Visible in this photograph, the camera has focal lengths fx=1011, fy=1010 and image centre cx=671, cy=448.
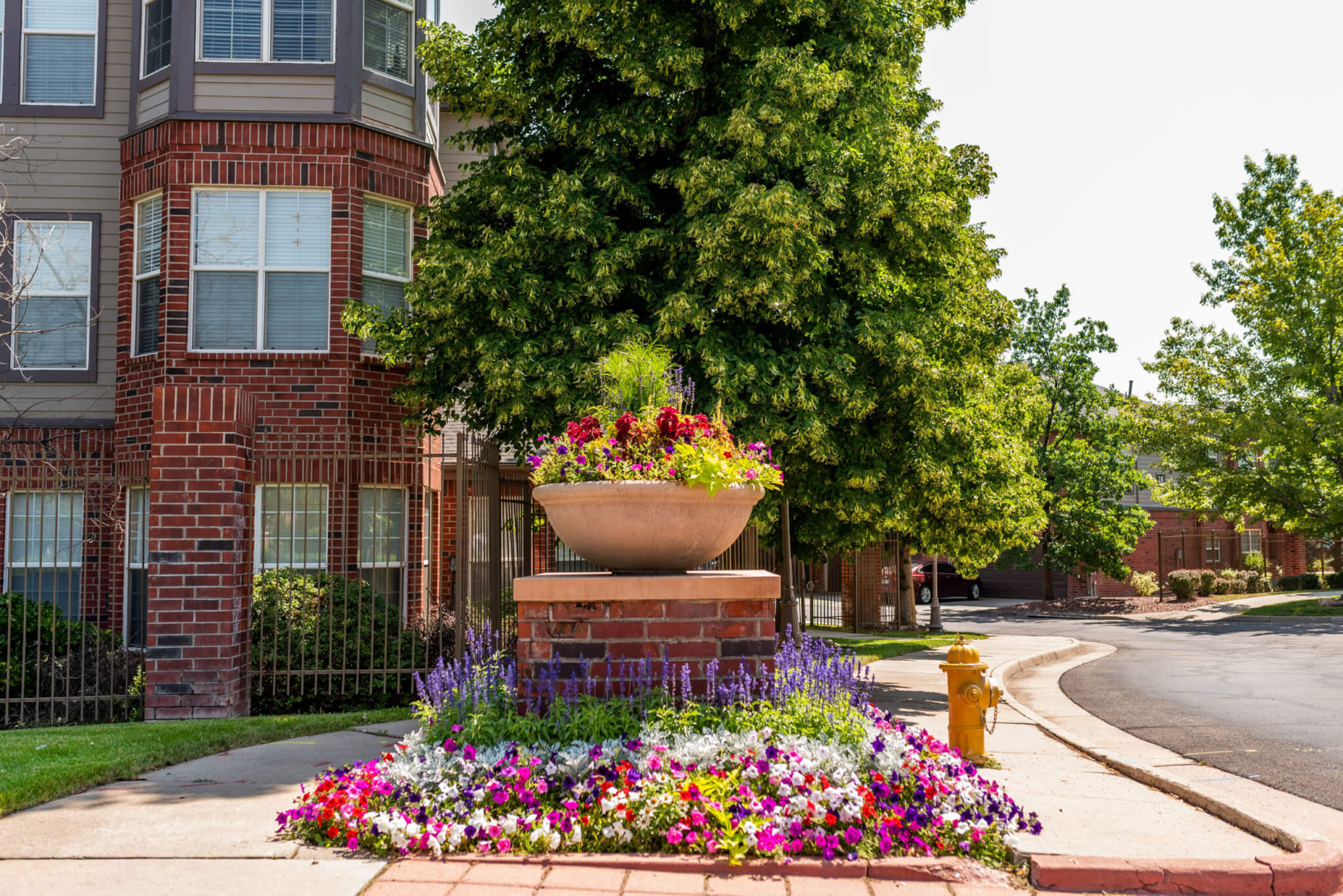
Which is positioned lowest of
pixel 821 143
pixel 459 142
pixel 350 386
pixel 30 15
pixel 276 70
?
pixel 350 386

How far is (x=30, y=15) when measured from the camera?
45.2ft

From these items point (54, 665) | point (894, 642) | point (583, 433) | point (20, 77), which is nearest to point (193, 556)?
point (54, 665)

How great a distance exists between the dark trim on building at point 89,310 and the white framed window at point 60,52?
5.21 ft

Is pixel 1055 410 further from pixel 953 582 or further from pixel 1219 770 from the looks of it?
pixel 1219 770

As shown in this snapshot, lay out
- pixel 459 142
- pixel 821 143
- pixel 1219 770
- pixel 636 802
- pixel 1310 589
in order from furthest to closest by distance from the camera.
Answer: pixel 1310 589 < pixel 459 142 < pixel 821 143 < pixel 1219 770 < pixel 636 802

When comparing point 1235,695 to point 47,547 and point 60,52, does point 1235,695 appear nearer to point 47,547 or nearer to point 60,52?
point 47,547

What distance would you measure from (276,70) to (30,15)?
3.98 meters

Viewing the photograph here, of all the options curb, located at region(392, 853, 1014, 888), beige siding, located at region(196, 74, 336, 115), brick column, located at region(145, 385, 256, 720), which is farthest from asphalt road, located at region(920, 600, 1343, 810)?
beige siding, located at region(196, 74, 336, 115)

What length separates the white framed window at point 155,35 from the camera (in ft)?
43.3

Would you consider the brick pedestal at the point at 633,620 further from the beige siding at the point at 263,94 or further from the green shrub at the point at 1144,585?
the green shrub at the point at 1144,585

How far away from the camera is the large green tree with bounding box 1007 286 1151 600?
28172mm

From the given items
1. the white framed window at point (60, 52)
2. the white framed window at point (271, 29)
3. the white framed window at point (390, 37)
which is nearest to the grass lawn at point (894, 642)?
the white framed window at point (390, 37)

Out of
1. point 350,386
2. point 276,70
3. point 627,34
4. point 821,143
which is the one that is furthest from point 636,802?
point 276,70

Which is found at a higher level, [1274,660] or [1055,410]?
[1055,410]
